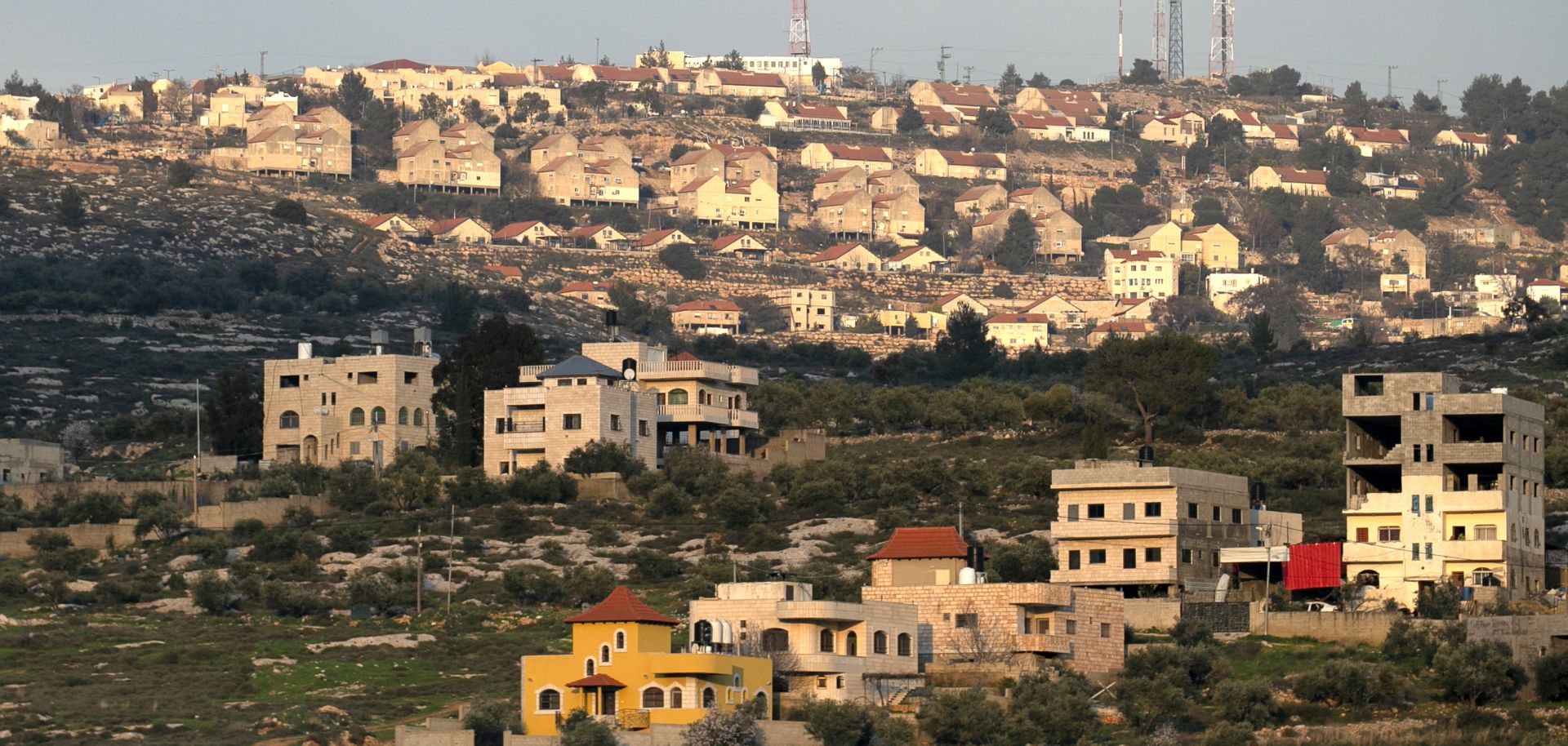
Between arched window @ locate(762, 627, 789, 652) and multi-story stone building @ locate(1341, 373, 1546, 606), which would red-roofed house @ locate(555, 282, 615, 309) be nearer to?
multi-story stone building @ locate(1341, 373, 1546, 606)

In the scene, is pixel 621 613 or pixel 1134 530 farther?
pixel 1134 530

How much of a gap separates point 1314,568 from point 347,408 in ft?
137

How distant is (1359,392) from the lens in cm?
9212

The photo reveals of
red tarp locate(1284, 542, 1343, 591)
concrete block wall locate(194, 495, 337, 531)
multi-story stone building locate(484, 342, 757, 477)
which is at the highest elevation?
multi-story stone building locate(484, 342, 757, 477)

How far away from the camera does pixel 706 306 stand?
19200 cm

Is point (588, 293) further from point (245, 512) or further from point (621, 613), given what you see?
point (621, 613)

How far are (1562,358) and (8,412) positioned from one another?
65172mm

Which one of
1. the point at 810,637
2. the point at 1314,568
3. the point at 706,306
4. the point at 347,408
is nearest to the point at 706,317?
the point at 706,306

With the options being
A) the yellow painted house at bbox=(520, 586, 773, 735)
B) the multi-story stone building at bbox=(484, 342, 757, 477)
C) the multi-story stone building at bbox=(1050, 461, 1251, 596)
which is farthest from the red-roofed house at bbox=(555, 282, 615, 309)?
the yellow painted house at bbox=(520, 586, 773, 735)

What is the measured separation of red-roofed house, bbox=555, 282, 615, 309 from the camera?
190 meters

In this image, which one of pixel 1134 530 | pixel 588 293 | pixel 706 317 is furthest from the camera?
pixel 588 293

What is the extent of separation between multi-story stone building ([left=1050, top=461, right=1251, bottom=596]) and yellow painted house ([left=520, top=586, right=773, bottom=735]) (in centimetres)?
1758

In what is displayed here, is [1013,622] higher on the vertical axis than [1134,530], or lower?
lower

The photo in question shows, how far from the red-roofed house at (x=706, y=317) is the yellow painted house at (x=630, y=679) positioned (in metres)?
116
